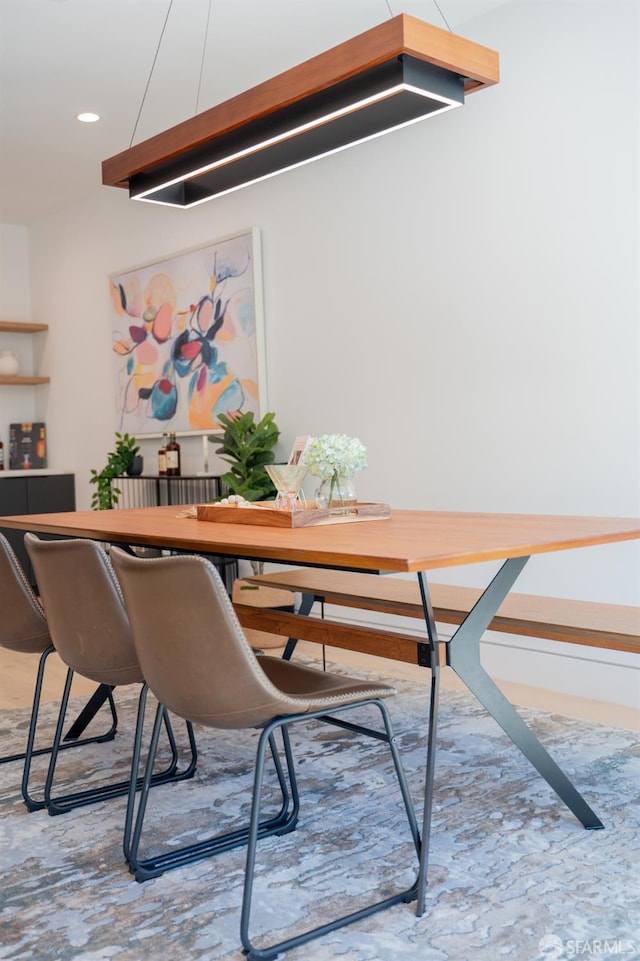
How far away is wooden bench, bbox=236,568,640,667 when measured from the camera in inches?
95.5

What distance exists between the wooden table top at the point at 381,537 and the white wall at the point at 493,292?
3.15 feet

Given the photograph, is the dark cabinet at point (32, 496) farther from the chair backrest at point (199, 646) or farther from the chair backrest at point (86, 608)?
the chair backrest at point (199, 646)

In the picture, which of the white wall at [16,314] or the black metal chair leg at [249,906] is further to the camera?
the white wall at [16,314]

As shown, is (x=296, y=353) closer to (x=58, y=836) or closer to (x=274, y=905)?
(x=58, y=836)

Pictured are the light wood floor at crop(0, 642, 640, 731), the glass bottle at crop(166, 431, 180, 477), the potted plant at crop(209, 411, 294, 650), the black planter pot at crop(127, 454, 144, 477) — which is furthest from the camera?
the black planter pot at crop(127, 454, 144, 477)

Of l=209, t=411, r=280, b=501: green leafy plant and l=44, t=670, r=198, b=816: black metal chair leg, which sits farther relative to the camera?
l=209, t=411, r=280, b=501: green leafy plant

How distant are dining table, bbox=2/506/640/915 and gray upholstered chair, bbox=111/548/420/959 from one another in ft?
0.75

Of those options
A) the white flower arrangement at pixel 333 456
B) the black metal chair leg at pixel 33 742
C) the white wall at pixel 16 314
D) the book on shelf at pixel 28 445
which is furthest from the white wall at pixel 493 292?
the book on shelf at pixel 28 445

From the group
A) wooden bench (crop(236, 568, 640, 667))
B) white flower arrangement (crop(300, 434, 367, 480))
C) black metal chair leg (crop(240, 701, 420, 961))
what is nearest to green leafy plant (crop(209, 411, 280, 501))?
wooden bench (crop(236, 568, 640, 667))

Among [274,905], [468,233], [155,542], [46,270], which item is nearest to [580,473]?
[468,233]

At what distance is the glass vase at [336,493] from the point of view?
2848mm

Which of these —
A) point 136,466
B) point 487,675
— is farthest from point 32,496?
point 487,675

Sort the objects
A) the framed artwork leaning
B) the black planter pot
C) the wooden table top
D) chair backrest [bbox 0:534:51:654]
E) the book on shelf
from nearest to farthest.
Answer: the wooden table top → chair backrest [bbox 0:534:51:654] → the framed artwork leaning → the black planter pot → the book on shelf
